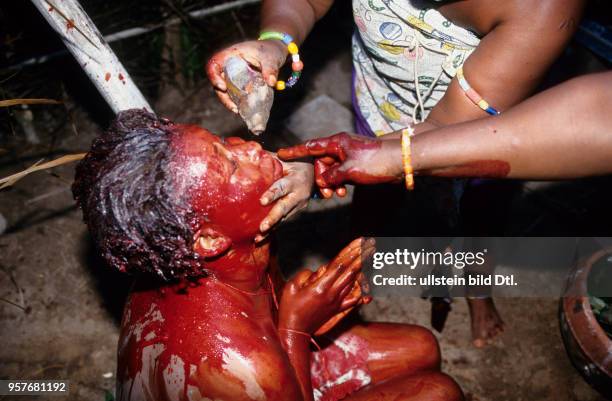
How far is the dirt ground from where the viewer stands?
10.4 ft

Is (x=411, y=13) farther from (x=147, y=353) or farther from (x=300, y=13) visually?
(x=147, y=353)

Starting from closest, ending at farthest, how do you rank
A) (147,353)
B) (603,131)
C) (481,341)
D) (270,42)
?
(603,131) < (147,353) < (270,42) < (481,341)

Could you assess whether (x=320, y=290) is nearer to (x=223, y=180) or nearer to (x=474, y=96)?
(x=223, y=180)

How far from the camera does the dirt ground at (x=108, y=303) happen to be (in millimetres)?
3168

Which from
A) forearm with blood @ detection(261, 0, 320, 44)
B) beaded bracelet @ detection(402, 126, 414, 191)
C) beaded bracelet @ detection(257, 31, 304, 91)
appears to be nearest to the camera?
beaded bracelet @ detection(402, 126, 414, 191)

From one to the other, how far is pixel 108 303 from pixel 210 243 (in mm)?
2150

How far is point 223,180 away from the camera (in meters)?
1.69

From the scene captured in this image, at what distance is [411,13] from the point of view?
80.8 inches

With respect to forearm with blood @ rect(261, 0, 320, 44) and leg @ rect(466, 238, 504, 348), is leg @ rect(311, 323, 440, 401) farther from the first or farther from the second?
forearm with blood @ rect(261, 0, 320, 44)

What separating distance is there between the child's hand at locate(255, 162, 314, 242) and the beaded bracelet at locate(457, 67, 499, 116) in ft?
2.55

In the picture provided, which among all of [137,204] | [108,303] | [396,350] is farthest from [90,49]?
[396,350]

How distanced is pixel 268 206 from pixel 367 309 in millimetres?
1989

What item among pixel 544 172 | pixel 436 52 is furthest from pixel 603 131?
pixel 436 52
